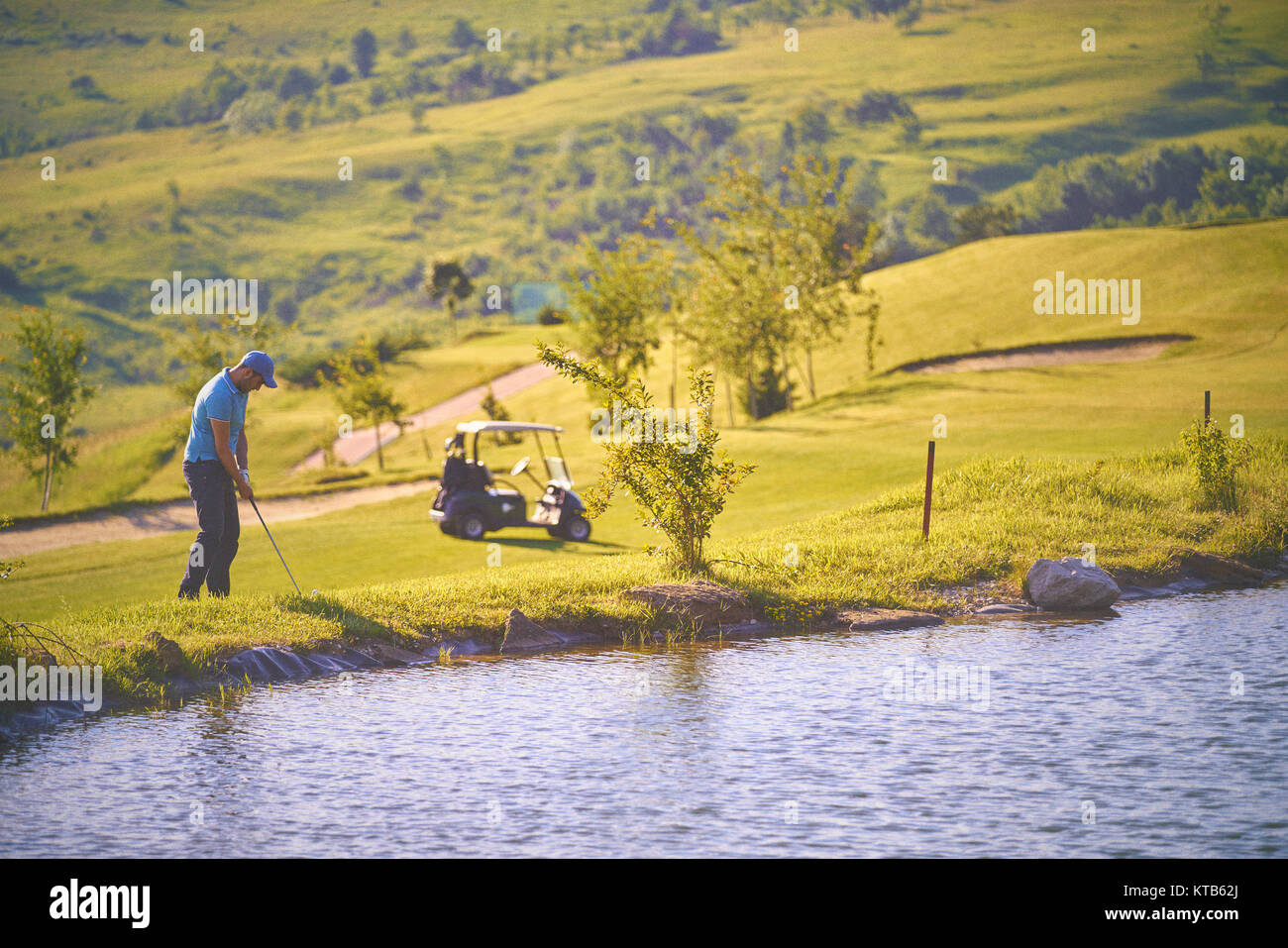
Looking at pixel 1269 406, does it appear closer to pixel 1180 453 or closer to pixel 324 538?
pixel 1180 453

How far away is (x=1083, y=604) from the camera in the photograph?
1850 cm

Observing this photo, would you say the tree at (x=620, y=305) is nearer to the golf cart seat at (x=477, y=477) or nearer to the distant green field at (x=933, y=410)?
the distant green field at (x=933, y=410)

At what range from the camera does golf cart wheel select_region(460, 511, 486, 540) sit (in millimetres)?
27422

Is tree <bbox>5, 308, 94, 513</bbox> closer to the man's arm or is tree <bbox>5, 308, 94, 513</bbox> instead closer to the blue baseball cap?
the blue baseball cap

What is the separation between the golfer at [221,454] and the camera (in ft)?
50.6

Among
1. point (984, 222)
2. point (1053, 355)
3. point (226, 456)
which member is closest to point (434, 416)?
point (1053, 355)

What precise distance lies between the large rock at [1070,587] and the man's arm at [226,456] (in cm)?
1119

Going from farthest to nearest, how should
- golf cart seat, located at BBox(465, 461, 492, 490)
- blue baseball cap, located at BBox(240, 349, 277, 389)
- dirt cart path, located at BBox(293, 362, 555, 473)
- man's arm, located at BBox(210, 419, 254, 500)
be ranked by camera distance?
dirt cart path, located at BBox(293, 362, 555, 473), golf cart seat, located at BBox(465, 461, 492, 490), blue baseball cap, located at BBox(240, 349, 277, 389), man's arm, located at BBox(210, 419, 254, 500)

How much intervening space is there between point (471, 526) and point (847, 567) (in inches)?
410

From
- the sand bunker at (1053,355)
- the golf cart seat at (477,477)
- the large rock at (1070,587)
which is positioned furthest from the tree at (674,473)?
the sand bunker at (1053,355)

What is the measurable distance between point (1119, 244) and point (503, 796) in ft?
233

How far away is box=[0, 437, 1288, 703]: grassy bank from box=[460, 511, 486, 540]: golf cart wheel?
20.2 feet

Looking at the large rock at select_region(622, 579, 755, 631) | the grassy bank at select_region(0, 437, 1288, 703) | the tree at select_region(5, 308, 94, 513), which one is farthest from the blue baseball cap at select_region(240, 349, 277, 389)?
the tree at select_region(5, 308, 94, 513)

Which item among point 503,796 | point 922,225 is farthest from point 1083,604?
point 922,225
